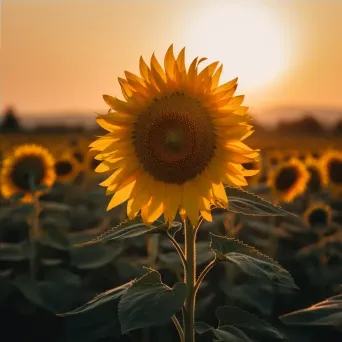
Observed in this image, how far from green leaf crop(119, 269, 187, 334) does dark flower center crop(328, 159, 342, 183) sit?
17.0 feet

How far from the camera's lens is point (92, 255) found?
4.48 meters

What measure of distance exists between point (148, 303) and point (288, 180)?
14.9 feet

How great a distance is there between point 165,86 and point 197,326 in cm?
101

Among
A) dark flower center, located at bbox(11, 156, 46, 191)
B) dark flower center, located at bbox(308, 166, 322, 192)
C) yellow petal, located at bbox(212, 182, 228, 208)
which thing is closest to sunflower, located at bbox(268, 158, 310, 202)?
dark flower center, located at bbox(308, 166, 322, 192)

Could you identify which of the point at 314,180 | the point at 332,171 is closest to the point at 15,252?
the point at 314,180

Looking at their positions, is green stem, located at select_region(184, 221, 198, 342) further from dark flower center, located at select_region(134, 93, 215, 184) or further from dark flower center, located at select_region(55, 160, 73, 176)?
dark flower center, located at select_region(55, 160, 73, 176)

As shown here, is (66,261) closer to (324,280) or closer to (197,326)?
(324,280)

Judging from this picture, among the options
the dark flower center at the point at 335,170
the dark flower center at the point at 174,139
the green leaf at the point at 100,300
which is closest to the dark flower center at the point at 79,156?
the dark flower center at the point at 335,170

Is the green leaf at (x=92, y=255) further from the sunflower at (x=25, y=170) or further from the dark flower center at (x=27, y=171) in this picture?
the dark flower center at (x=27, y=171)

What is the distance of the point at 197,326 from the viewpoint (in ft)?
8.83

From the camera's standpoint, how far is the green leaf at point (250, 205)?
2.37 metres

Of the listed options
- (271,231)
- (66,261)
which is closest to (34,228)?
(66,261)

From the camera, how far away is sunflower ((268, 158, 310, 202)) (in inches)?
256

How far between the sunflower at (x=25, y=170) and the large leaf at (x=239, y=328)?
320 centimetres
